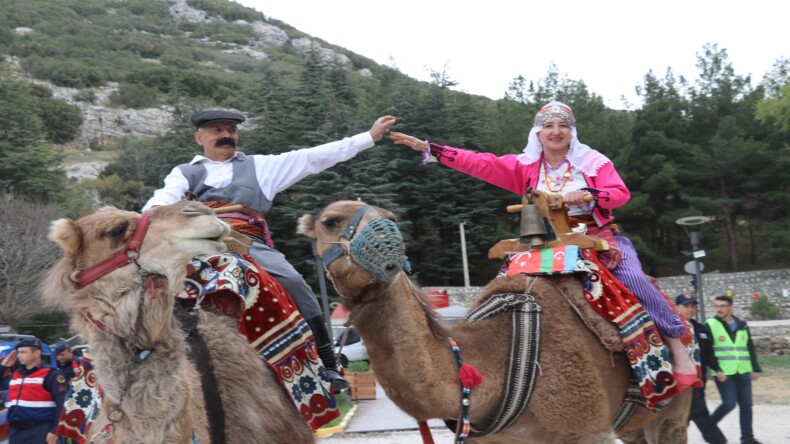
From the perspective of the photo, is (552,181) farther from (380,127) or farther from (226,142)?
(226,142)

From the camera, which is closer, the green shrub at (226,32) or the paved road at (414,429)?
the paved road at (414,429)

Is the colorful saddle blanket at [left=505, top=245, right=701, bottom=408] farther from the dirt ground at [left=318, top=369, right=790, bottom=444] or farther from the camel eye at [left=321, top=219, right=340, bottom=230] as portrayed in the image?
the dirt ground at [left=318, top=369, right=790, bottom=444]

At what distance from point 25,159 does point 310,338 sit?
39538 millimetres

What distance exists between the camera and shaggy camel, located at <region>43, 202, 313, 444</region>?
2807 millimetres

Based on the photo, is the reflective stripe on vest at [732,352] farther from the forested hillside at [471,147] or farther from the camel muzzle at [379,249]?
the forested hillside at [471,147]

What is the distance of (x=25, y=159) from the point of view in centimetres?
3856

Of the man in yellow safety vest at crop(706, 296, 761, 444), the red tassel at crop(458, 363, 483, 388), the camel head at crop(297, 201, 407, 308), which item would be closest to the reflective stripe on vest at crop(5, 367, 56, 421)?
the camel head at crop(297, 201, 407, 308)

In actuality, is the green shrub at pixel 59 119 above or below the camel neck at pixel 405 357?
above

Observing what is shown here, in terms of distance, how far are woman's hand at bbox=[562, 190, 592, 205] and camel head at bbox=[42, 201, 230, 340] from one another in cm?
298

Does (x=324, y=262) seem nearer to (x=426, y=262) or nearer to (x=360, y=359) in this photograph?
(x=360, y=359)

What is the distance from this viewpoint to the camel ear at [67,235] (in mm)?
2855

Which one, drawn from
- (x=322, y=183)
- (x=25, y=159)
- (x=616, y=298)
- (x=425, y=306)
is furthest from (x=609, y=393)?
(x=25, y=159)

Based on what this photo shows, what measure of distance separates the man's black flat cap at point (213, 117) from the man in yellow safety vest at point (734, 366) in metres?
8.00

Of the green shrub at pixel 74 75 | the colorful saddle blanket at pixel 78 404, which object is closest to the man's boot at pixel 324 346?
the colorful saddle blanket at pixel 78 404
